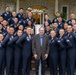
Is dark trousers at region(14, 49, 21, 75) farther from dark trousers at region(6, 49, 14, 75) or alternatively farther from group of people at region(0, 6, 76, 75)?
dark trousers at region(6, 49, 14, 75)

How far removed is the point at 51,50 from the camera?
10.7 meters

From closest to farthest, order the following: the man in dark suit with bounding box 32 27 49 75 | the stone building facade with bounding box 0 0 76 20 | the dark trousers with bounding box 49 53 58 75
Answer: the man in dark suit with bounding box 32 27 49 75, the dark trousers with bounding box 49 53 58 75, the stone building facade with bounding box 0 0 76 20

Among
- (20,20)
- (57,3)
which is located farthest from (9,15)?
(57,3)

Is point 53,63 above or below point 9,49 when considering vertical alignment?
below

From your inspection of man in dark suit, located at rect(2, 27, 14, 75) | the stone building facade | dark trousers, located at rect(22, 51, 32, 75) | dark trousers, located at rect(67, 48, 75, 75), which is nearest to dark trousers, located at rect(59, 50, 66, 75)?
Result: dark trousers, located at rect(67, 48, 75, 75)

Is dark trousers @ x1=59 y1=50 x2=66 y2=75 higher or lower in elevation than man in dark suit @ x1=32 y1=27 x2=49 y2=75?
lower

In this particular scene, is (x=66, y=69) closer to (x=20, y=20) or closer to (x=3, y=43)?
(x=3, y=43)

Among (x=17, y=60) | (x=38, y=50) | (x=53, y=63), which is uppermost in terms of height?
(x=38, y=50)

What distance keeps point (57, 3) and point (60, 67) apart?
8580 millimetres

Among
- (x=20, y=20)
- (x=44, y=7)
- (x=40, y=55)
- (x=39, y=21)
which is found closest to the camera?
(x=40, y=55)

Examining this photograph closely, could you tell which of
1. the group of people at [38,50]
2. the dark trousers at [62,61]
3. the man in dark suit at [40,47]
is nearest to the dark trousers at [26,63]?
the group of people at [38,50]

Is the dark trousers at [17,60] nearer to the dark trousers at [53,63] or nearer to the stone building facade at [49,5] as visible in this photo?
the dark trousers at [53,63]

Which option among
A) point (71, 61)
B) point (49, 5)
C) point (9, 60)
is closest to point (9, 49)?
point (9, 60)

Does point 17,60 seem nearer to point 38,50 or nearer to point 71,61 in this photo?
point 38,50
